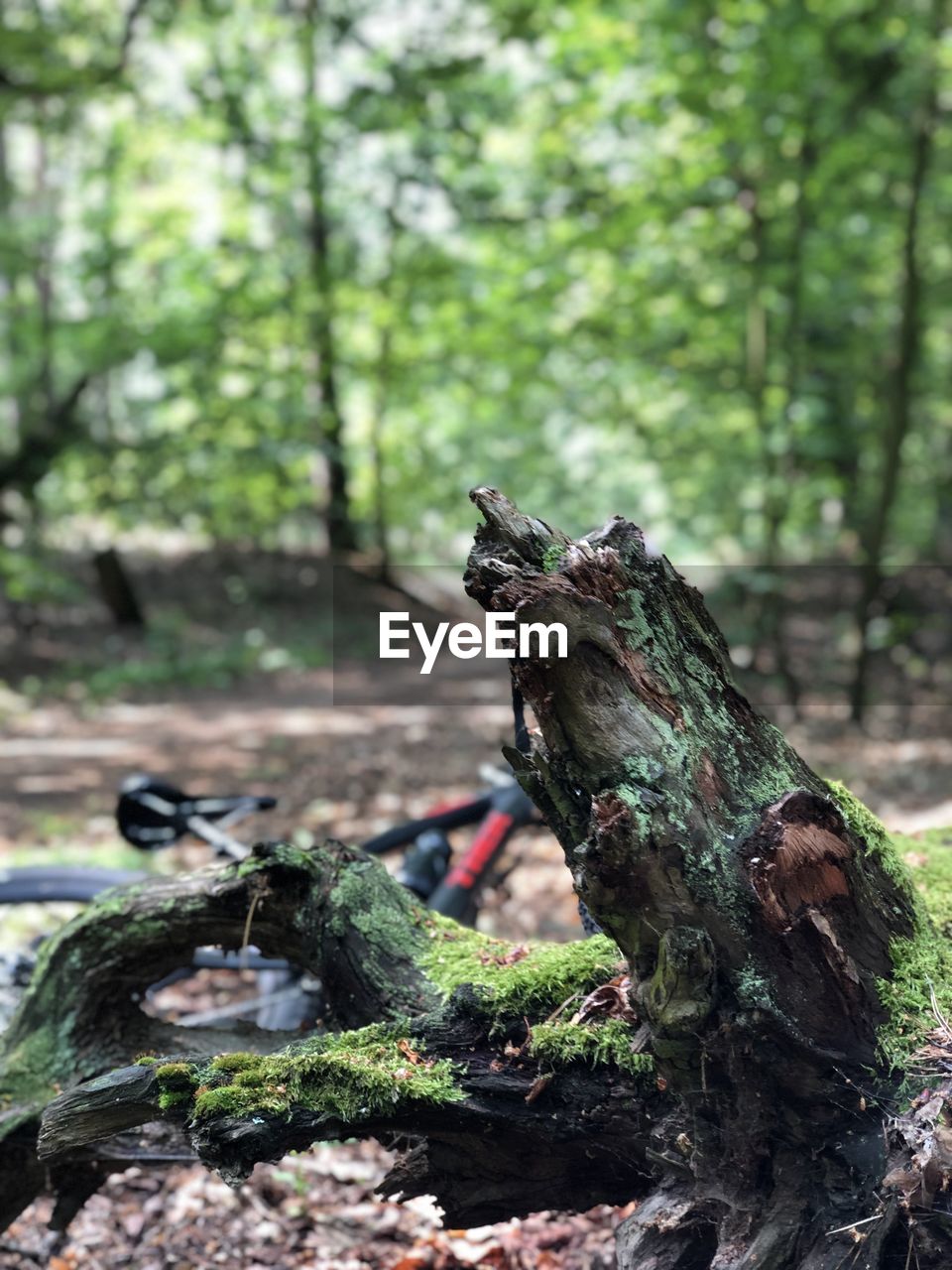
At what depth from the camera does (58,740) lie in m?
9.45

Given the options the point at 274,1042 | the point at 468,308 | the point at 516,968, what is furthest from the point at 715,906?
the point at 468,308

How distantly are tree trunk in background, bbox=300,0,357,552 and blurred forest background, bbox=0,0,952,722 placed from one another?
67 millimetres

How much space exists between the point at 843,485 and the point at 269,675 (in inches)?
306

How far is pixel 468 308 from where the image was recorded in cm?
1429

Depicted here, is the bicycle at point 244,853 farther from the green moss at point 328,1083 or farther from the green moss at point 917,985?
the green moss at point 917,985

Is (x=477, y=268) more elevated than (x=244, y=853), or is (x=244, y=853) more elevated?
(x=477, y=268)

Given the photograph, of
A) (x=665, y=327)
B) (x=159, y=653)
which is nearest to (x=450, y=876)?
(x=665, y=327)

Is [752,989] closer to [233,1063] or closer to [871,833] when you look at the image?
[871,833]

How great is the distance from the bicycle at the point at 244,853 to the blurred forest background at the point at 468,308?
20.3ft

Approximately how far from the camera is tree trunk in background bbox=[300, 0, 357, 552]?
14.3 metres

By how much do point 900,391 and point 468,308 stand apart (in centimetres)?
723

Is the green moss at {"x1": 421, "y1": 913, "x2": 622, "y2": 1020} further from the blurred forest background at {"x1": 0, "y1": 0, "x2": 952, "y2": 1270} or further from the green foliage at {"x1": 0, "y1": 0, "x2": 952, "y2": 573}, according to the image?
the green foliage at {"x1": 0, "y1": 0, "x2": 952, "y2": 573}

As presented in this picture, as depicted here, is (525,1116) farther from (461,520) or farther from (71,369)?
(71,369)

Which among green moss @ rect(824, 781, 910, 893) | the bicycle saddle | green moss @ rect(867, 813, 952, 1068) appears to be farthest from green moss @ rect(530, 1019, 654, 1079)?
the bicycle saddle
